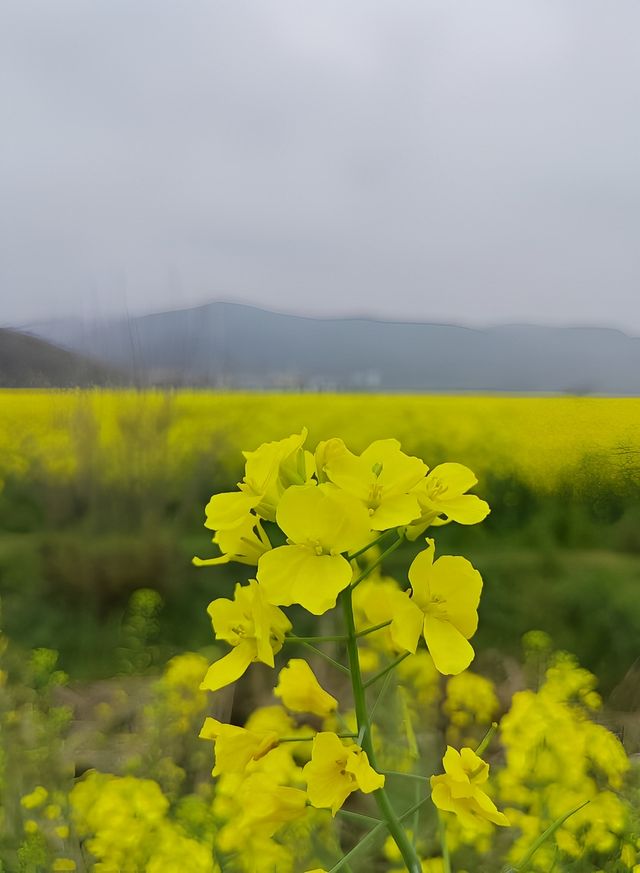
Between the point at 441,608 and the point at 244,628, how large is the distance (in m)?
0.10

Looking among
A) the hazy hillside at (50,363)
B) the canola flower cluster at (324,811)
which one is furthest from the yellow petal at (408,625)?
the hazy hillside at (50,363)

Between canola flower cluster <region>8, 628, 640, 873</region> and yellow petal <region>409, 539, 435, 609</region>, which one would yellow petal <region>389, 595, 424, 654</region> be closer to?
yellow petal <region>409, 539, 435, 609</region>

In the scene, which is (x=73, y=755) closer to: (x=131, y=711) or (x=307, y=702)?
(x=131, y=711)

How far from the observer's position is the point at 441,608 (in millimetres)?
404

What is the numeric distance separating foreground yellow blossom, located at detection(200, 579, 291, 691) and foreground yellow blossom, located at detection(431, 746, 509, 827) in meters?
0.10

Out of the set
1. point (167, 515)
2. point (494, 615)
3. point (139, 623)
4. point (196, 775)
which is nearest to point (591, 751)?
point (196, 775)

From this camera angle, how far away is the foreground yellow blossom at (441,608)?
15.6 inches

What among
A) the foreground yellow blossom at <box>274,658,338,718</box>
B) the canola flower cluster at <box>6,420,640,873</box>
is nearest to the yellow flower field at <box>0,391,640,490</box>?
the canola flower cluster at <box>6,420,640,873</box>

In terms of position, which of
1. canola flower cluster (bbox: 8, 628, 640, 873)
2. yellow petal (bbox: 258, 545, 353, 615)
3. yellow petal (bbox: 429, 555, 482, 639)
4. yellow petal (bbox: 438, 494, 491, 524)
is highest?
yellow petal (bbox: 438, 494, 491, 524)

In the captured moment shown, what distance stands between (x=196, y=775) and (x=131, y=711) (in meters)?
0.21

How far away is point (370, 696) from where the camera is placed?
1145 millimetres

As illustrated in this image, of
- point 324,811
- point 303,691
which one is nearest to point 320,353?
point 324,811

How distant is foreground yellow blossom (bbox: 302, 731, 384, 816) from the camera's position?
0.38 metres

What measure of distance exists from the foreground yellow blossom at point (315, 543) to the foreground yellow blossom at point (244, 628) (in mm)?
16
